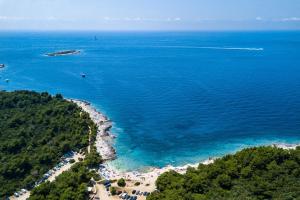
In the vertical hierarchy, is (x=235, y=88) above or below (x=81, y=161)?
above

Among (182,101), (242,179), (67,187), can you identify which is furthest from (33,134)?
(242,179)

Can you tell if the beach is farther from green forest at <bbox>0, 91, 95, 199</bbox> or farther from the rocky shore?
green forest at <bbox>0, 91, 95, 199</bbox>

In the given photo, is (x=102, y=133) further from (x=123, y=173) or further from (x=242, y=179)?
(x=242, y=179)

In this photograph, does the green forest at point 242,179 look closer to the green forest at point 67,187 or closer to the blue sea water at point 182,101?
the green forest at point 67,187

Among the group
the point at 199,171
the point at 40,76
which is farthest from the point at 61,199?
the point at 40,76

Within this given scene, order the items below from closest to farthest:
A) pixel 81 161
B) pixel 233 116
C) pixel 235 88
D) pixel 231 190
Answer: pixel 231 190 → pixel 81 161 → pixel 233 116 → pixel 235 88

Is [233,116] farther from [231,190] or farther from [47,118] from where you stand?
[47,118]
